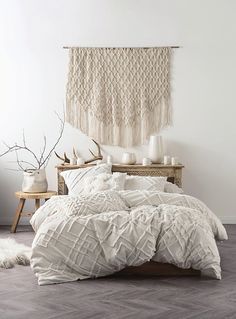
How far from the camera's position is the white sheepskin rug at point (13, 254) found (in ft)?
16.7

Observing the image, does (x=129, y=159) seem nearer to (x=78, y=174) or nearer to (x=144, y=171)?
(x=144, y=171)

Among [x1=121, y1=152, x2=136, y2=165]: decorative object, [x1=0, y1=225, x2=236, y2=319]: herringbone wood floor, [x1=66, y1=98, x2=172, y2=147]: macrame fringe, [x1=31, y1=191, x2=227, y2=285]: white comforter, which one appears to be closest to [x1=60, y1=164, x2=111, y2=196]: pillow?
[x1=121, y1=152, x2=136, y2=165]: decorative object

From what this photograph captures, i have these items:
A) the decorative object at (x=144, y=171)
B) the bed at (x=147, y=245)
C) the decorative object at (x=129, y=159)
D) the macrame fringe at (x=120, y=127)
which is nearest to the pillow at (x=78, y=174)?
the decorative object at (x=144, y=171)

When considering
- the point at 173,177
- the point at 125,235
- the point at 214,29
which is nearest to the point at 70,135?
the point at 173,177

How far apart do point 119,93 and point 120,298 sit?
3.82m

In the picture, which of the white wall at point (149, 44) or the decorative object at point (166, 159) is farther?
the white wall at point (149, 44)

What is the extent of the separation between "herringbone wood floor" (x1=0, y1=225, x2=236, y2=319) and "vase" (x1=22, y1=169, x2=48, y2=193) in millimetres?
2183

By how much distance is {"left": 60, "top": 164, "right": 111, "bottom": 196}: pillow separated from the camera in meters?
6.48

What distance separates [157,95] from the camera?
24.4ft

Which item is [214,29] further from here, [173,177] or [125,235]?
[125,235]

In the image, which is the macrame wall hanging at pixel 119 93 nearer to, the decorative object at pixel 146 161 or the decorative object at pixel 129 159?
the decorative object at pixel 129 159

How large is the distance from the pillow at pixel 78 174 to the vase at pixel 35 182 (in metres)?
0.31

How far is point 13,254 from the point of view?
5348mm

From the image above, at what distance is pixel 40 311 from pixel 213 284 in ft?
4.44
